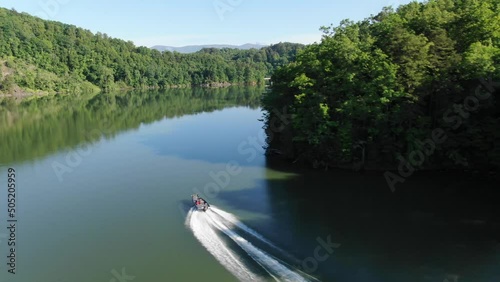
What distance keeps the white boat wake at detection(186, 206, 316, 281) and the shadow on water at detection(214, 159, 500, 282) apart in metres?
1.03

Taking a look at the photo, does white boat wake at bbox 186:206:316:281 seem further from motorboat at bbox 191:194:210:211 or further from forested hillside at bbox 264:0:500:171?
forested hillside at bbox 264:0:500:171

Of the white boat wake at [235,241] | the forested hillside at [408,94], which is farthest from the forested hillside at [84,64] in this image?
the white boat wake at [235,241]

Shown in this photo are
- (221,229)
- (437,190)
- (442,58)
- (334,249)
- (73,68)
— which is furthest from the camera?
(73,68)

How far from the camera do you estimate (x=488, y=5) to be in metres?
32.8

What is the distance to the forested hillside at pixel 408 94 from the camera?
28.8 metres

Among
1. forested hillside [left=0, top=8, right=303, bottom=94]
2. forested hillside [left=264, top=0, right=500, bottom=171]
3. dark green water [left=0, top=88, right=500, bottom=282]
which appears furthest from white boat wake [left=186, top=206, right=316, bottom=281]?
forested hillside [left=0, top=8, right=303, bottom=94]

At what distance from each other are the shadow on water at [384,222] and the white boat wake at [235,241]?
3.38 feet

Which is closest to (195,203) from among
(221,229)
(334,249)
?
(221,229)

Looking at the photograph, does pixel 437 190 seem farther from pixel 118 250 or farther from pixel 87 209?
pixel 87 209

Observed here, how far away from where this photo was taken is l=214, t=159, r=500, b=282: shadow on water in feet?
59.3

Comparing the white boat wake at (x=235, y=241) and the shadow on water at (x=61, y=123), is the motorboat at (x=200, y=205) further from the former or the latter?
the shadow on water at (x=61, y=123)

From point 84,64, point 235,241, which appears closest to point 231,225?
point 235,241

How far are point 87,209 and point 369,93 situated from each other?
22077 mm

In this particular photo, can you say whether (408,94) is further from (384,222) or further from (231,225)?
(231,225)
